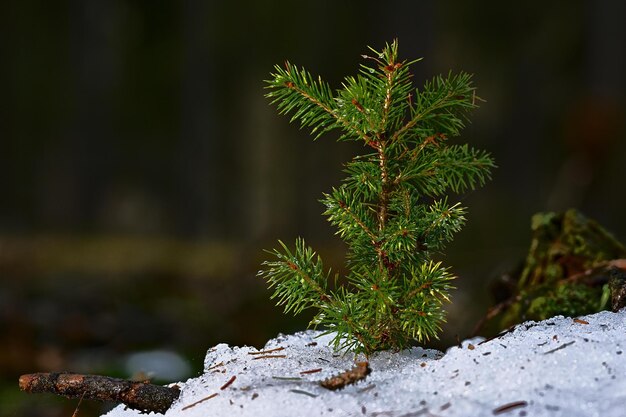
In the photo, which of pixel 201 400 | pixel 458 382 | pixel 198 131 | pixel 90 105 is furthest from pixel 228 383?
pixel 90 105

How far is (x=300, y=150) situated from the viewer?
40.1ft

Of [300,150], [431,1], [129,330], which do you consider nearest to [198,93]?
[300,150]

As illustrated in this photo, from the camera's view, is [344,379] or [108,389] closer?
[344,379]

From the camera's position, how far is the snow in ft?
3.62

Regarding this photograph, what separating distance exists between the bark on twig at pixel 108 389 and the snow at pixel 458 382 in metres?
0.04

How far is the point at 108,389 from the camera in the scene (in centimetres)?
139

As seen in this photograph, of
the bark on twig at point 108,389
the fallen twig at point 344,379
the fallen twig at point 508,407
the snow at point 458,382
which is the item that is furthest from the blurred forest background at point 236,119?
the fallen twig at point 508,407

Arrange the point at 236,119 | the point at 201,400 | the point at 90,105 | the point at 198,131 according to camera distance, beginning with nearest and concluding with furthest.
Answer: the point at 201,400 → the point at 198,131 → the point at 90,105 → the point at 236,119

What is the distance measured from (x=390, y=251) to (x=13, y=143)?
46.6 ft

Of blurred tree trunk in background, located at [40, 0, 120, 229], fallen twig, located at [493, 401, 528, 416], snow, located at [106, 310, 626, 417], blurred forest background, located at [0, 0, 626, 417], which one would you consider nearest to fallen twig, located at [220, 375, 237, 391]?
snow, located at [106, 310, 626, 417]

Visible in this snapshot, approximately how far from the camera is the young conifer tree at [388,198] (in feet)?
4.57

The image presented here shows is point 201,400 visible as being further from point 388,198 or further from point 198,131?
point 198,131

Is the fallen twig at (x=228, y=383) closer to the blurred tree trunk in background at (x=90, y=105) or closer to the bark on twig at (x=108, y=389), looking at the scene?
the bark on twig at (x=108, y=389)

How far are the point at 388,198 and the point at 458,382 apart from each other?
44cm
